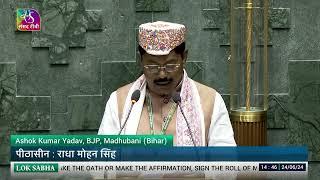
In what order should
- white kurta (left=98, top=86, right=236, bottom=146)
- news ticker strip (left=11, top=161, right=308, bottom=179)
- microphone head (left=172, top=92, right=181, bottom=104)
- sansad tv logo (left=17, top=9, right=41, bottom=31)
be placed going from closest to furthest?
news ticker strip (left=11, top=161, right=308, bottom=179)
microphone head (left=172, top=92, right=181, bottom=104)
white kurta (left=98, top=86, right=236, bottom=146)
sansad tv logo (left=17, top=9, right=41, bottom=31)

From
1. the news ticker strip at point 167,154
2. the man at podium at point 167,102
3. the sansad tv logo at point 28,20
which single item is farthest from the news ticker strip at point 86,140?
the sansad tv logo at point 28,20

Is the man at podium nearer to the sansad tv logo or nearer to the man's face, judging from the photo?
the man's face

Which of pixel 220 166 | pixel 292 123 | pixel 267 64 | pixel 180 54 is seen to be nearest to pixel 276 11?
pixel 267 64

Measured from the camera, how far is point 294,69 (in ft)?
13.5

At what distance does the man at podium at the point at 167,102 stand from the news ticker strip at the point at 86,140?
1.18 meters

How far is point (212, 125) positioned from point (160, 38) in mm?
499

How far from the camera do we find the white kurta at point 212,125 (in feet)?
9.39

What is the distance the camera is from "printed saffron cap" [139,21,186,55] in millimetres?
2789

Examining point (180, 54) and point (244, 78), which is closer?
point (180, 54)

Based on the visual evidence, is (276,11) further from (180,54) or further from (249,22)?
(180,54)

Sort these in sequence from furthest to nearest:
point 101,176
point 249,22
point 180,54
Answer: point 249,22
point 180,54
point 101,176

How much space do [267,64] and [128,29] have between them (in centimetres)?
92

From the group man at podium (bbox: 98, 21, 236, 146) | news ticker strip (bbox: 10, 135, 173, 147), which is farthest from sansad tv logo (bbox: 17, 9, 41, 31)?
news ticker strip (bbox: 10, 135, 173, 147)

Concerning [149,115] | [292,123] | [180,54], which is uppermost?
[180,54]
